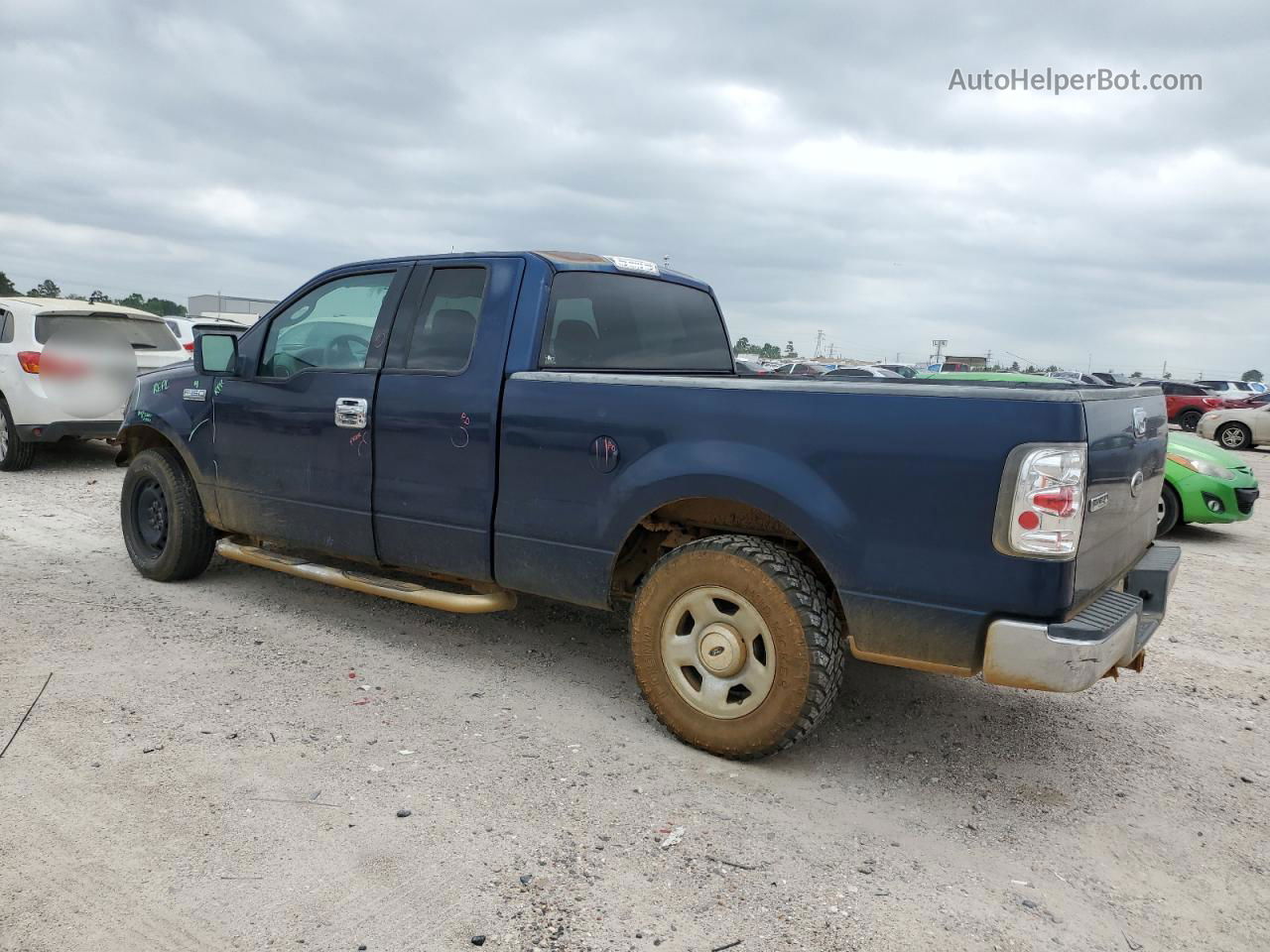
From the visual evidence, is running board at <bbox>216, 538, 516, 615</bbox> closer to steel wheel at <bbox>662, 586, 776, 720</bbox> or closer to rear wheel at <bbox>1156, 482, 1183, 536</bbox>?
steel wheel at <bbox>662, 586, 776, 720</bbox>

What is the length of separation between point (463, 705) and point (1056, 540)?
95.0 inches

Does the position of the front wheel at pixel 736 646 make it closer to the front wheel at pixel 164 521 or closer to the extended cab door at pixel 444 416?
the extended cab door at pixel 444 416

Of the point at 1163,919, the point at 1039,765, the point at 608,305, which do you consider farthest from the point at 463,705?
the point at 1163,919

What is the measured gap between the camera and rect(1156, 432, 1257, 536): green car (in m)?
7.97

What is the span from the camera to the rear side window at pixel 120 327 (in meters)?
9.51

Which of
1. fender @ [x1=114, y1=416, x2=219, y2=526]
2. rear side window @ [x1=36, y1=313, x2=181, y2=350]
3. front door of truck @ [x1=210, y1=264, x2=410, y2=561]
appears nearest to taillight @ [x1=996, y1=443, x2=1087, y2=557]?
front door of truck @ [x1=210, y1=264, x2=410, y2=561]

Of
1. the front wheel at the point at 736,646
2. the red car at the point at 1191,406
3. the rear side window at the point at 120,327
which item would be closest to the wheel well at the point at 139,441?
the front wheel at the point at 736,646

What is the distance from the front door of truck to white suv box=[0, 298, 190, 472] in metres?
5.32

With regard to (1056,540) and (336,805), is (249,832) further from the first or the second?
(1056,540)

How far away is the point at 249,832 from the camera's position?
2896 millimetres

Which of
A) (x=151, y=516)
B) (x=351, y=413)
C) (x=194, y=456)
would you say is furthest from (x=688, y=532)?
(x=151, y=516)

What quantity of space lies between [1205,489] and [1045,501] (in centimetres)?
634

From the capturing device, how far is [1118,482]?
3.19m

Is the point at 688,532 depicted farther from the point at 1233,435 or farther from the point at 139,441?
the point at 1233,435
